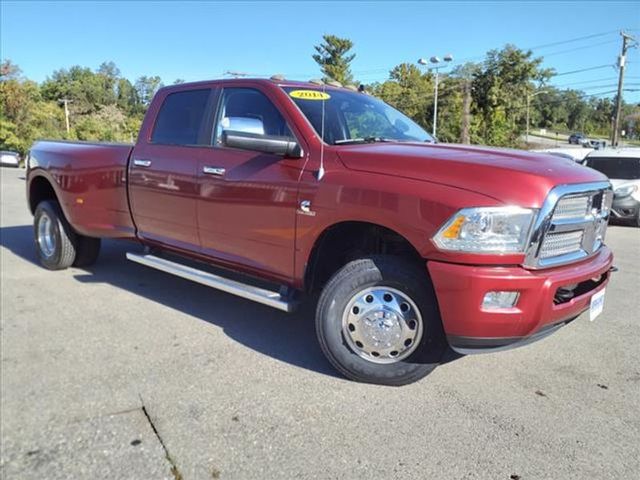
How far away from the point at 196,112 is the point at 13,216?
26.9ft

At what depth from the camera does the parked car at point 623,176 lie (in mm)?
12156

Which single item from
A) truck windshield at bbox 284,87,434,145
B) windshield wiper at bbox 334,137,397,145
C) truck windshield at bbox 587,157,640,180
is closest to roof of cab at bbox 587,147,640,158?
truck windshield at bbox 587,157,640,180

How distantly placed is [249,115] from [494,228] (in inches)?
84.8

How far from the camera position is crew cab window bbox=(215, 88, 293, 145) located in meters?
3.71

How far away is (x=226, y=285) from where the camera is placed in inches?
157

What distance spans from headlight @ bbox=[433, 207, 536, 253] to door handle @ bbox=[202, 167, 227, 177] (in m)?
1.93

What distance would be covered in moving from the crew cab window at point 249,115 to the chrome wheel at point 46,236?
10.1 feet

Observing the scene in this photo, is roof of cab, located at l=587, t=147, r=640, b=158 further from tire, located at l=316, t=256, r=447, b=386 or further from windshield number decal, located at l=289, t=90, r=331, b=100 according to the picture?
tire, located at l=316, t=256, r=447, b=386

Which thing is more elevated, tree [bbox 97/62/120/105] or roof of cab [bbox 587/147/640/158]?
tree [bbox 97/62/120/105]

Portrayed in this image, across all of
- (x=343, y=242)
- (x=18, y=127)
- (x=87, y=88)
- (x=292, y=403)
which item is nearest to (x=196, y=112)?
(x=343, y=242)

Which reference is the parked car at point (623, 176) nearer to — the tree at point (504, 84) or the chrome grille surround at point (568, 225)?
the chrome grille surround at point (568, 225)

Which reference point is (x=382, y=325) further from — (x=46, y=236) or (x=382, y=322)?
(x=46, y=236)

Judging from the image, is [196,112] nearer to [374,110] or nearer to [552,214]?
[374,110]

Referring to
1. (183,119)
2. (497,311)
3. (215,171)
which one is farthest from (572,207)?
(183,119)
